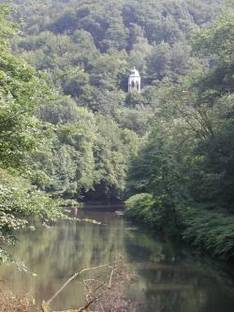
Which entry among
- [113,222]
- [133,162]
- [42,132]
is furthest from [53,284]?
[133,162]

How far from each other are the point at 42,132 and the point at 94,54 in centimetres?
14874

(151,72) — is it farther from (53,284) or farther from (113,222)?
(53,284)

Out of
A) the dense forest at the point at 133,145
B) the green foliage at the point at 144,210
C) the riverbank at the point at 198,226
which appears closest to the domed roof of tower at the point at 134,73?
the dense forest at the point at 133,145

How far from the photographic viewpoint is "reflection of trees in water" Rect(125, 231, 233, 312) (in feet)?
57.8

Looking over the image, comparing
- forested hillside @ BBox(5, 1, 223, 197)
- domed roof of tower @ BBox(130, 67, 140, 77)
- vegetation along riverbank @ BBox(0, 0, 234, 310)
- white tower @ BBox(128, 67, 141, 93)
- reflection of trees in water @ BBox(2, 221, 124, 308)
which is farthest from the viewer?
domed roof of tower @ BBox(130, 67, 140, 77)

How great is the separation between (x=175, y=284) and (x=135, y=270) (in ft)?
10.1

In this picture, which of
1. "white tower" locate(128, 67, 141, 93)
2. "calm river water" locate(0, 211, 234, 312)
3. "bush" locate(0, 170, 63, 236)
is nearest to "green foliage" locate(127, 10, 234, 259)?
"calm river water" locate(0, 211, 234, 312)

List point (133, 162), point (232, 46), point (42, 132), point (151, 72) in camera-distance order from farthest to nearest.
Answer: point (151, 72) → point (133, 162) → point (232, 46) → point (42, 132)

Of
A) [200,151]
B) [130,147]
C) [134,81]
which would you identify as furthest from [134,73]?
[200,151]

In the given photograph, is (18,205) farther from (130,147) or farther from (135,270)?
(130,147)

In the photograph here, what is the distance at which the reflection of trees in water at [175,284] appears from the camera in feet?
57.8

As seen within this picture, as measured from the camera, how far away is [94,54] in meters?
162

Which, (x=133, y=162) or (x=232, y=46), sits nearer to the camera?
(x=232, y=46)

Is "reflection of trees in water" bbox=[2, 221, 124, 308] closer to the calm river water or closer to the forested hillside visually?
the calm river water
